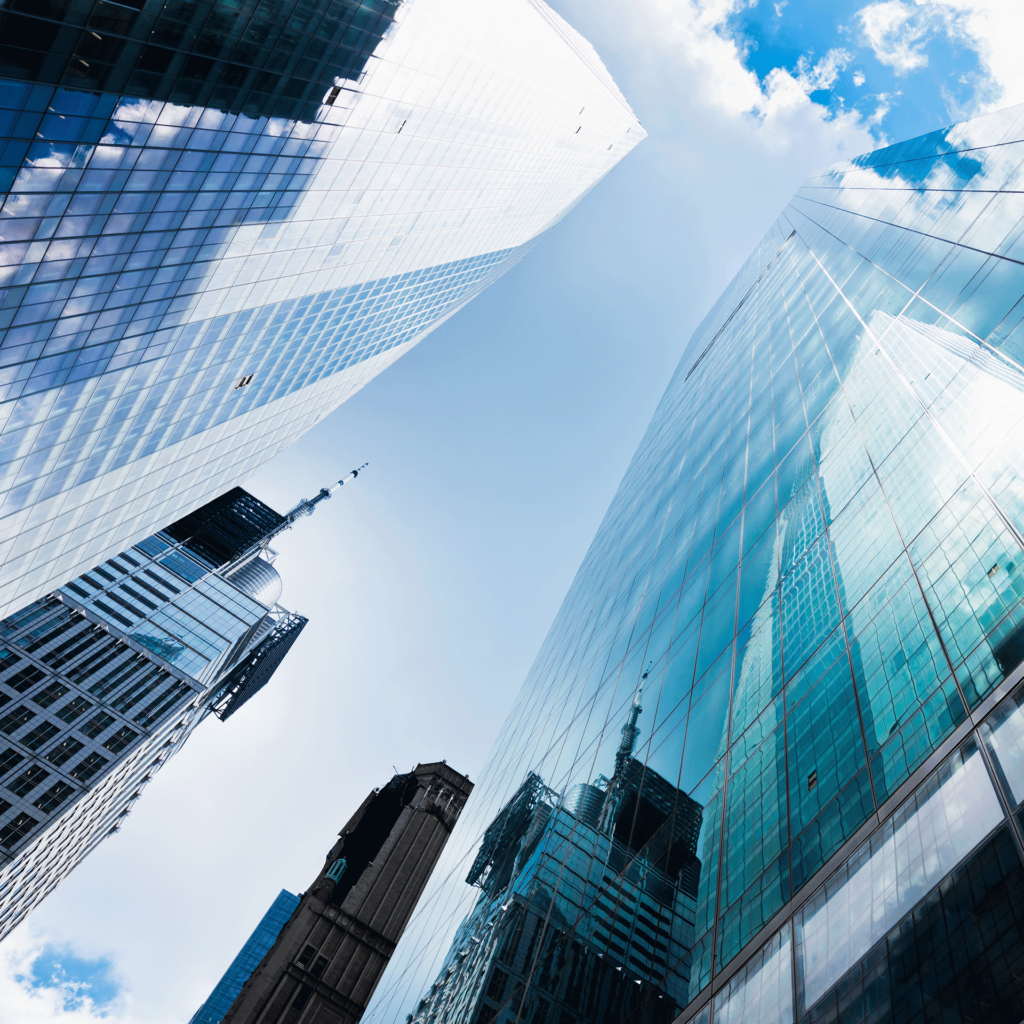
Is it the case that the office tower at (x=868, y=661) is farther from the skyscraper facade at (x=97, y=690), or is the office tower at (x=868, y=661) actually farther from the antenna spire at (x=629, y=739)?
the skyscraper facade at (x=97, y=690)

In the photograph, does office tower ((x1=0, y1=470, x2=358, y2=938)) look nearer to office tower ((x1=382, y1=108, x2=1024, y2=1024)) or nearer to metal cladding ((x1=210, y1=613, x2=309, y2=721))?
metal cladding ((x1=210, y1=613, x2=309, y2=721))

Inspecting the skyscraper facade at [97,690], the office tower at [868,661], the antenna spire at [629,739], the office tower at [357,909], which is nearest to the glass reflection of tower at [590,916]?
the antenna spire at [629,739]

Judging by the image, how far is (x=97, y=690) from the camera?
96.3 meters

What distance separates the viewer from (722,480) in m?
33.3

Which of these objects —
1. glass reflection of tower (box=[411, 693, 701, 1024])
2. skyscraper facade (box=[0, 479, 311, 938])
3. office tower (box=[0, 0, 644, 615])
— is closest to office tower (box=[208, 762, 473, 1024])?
skyscraper facade (box=[0, 479, 311, 938])

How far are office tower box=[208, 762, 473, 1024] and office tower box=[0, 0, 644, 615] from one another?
184 ft

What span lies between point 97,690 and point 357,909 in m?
47.1

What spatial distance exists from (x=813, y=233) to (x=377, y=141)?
33013mm

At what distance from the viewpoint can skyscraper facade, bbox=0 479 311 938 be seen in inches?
3319

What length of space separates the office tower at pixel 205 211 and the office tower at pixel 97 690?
28.1m

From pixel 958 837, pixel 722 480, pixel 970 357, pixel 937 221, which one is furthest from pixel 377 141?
pixel 958 837

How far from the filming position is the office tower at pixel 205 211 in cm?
2630

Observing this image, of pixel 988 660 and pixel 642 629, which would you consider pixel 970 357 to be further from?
pixel 642 629

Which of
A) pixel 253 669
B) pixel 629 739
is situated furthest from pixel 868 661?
pixel 253 669
